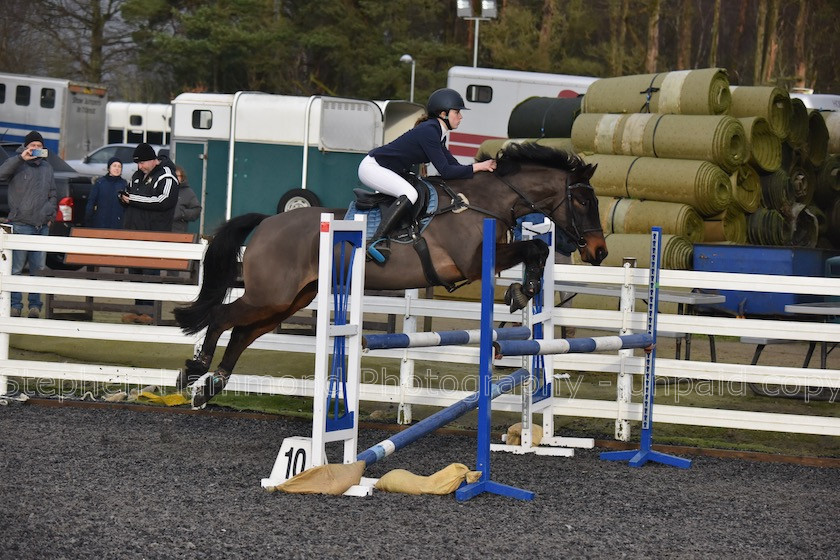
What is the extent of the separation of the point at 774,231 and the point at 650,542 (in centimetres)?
1073

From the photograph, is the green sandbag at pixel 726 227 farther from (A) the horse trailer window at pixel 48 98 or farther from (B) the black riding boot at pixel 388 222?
(A) the horse trailer window at pixel 48 98

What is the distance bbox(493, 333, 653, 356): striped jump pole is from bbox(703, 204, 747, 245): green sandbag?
8052 mm

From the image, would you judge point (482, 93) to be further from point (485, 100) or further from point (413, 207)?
point (413, 207)

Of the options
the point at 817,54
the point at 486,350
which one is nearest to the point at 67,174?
the point at 486,350

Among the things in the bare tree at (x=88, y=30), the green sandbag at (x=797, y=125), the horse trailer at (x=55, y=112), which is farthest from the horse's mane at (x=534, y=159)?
the bare tree at (x=88, y=30)

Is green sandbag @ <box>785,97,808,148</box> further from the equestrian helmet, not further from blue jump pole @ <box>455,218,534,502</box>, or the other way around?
blue jump pole @ <box>455,218,534,502</box>

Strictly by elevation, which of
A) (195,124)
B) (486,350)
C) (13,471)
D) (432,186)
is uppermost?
(195,124)

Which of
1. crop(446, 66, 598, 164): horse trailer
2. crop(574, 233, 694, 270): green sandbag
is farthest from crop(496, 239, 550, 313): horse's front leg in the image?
crop(446, 66, 598, 164): horse trailer

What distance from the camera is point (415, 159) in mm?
6922

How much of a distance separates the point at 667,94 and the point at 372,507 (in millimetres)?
10068

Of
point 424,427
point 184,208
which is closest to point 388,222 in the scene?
point 424,427

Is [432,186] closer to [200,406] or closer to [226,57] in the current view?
[200,406]

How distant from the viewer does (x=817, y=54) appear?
39.8 metres

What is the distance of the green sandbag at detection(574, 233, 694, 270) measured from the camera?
13.2 meters
